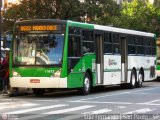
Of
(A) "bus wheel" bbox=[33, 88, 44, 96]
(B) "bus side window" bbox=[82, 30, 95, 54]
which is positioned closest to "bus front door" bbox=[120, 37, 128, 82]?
(B) "bus side window" bbox=[82, 30, 95, 54]

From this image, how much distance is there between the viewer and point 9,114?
46.4ft

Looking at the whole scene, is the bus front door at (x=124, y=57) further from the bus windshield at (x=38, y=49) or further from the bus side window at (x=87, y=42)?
the bus windshield at (x=38, y=49)

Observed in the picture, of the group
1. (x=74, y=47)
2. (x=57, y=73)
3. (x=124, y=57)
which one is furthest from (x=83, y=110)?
(x=124, y=57)

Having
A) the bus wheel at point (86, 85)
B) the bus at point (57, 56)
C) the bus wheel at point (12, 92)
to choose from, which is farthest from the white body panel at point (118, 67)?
the bus wheel at point (12, 92)

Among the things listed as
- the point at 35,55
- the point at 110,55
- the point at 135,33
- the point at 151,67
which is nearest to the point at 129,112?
the point at 35,55

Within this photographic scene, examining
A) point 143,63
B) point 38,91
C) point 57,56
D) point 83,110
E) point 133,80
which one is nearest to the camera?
point 83,110

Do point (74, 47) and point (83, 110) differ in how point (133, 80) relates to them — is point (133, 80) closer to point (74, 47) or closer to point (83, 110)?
point (74, 47)

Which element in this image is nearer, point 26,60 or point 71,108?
point 71,108

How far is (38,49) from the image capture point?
20609mm

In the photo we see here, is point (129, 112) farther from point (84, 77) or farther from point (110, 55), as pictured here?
point (110, 55)

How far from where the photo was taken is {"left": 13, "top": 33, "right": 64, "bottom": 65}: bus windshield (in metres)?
20.4

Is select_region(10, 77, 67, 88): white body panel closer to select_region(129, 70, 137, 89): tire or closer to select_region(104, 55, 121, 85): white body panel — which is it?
select_region(104, 55, 121, 85): white body panel

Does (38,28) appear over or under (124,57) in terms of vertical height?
over

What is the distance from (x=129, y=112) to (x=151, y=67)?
53.0 ft
